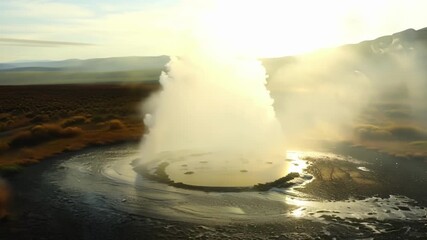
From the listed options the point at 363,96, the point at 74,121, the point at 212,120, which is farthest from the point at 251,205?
the point at 363,96

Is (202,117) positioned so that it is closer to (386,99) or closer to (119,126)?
(119,126)

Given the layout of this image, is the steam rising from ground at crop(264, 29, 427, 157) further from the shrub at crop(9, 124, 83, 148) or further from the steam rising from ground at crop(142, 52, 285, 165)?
the shrub at crop(9, 124, 83, 148)

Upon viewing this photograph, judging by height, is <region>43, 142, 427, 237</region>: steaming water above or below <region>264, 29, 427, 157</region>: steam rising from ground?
below

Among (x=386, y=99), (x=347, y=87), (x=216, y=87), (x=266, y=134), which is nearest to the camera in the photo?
(x=266, y=134)

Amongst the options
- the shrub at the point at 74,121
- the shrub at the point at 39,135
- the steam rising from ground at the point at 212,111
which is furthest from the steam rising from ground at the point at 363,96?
the shrub at the point at 74,121

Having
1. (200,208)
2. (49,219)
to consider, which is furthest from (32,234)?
(200,208)

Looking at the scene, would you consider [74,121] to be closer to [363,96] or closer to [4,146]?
[4,146]

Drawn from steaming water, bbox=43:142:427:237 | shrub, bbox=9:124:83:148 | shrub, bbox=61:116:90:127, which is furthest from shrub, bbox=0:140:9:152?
shrub, bbox=61:116:90:127

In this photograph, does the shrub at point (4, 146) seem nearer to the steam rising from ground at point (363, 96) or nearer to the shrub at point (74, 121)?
the shrub at point (74, 121)
